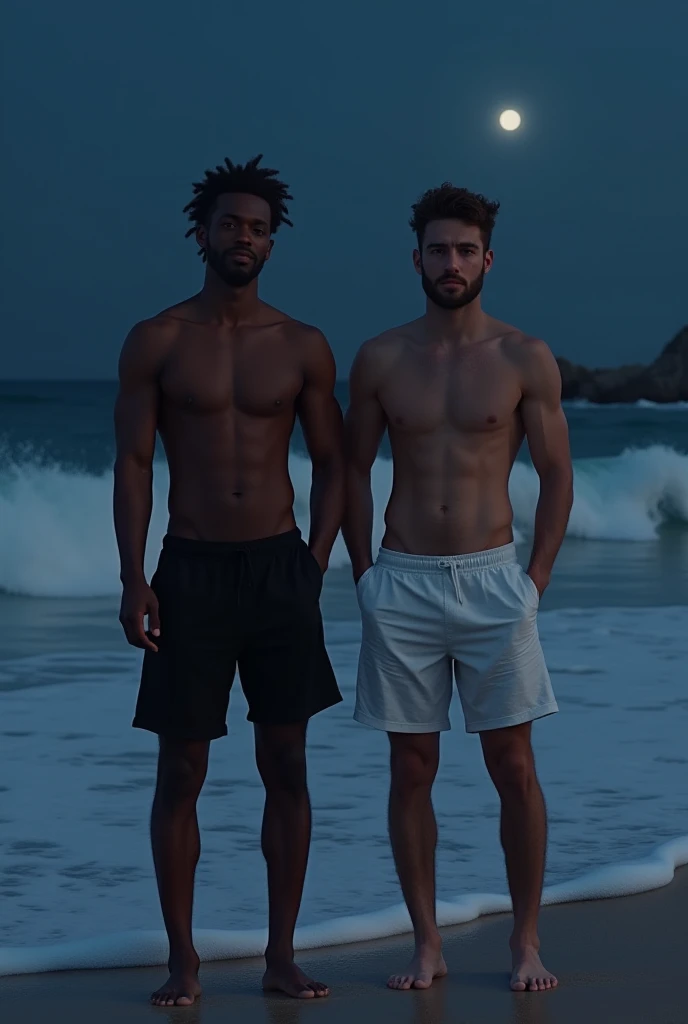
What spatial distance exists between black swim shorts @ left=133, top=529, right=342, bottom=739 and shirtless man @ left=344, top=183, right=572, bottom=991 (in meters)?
0.17

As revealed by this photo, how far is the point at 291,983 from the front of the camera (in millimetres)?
3260

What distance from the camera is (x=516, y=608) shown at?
3318mm

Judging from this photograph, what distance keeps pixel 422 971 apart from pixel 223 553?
1017mm

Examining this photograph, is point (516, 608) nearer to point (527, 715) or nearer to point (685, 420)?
point (527, 715)

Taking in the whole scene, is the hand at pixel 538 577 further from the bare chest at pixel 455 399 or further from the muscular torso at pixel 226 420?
the muscular torso at pixel 226 420

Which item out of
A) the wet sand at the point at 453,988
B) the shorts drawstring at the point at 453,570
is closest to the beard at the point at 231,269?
the shorts drawstring at the point at 453,570

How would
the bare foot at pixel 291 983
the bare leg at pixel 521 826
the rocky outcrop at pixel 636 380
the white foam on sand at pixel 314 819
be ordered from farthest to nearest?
the rocky outcrop at pixel 636 380 → the white foam on sand at pixel 314 819 → the bare leg at pixel 521 826 → the bare foot at pixel 291 983

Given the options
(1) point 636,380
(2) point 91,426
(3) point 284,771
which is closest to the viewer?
(3) point 284,771

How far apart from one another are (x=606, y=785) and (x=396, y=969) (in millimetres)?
1942

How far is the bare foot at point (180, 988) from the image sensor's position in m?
3.22

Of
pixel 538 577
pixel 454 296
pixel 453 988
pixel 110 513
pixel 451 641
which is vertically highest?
pixel 110 513

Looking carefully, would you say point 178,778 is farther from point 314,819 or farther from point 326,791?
point 326,791

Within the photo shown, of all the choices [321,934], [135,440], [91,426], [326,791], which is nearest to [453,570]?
[135,440]

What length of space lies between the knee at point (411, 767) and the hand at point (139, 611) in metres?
0.61
